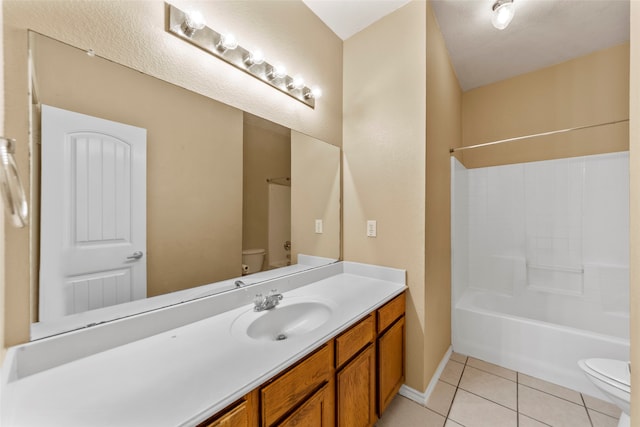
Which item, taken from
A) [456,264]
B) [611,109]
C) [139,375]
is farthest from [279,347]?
[611,109]

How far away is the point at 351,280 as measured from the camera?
181 centimetres

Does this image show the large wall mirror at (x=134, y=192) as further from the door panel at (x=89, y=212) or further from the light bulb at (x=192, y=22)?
the light bulb at (x=192, y=22)

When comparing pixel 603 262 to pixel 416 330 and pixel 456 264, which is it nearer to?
pixel 456 264

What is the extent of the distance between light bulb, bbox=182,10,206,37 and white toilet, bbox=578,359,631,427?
259 centimetres

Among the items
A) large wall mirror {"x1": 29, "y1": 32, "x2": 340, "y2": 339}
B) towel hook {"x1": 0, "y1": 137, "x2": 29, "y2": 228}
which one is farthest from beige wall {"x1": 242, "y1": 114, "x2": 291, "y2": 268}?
towel hook {"x1": 0, "y1": 137, "x2": 29, "y2": 228}

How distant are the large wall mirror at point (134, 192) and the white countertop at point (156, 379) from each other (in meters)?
0.15

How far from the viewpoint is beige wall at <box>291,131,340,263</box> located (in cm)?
172

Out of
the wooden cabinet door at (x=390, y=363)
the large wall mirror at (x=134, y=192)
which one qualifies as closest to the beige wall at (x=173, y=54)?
the large wall mirror at (x=134, y=192)

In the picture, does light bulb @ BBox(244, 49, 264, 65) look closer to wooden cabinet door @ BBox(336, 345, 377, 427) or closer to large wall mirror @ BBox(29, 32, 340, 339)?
large wall mirror @ BBox(29, 32, 340, 339)

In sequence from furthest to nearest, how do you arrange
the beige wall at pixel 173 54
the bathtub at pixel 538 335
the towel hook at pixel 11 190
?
the bathtub at pixel 538 335 → the beige wall at pixel 173 54 → the towel hook at pixel 11 190

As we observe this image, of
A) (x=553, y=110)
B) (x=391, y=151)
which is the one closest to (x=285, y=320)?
(x=391, y=151)

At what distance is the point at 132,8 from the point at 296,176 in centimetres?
107

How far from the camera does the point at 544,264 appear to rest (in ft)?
7.97

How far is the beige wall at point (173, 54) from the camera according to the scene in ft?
2.55
